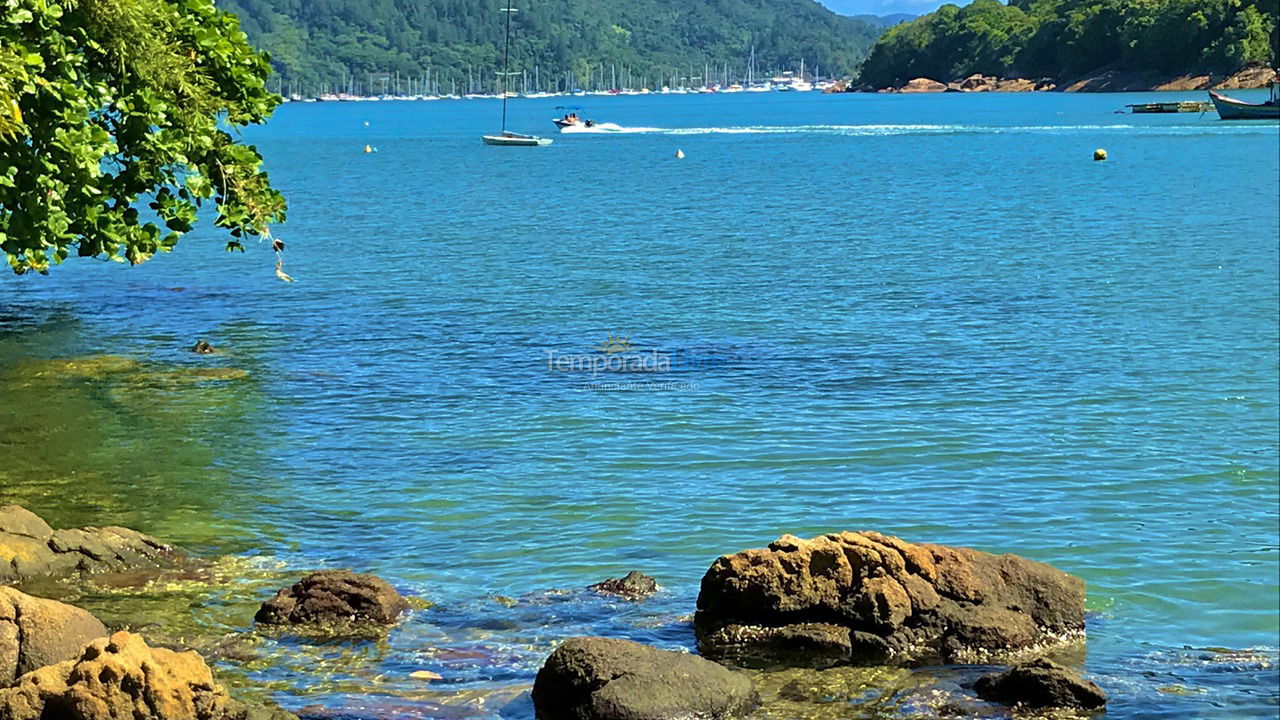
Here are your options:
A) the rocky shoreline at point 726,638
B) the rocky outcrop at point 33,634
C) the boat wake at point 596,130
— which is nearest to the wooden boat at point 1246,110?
the boat wake at point 596,130

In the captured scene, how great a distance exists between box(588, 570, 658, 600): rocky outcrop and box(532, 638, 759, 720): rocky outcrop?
10.8ft

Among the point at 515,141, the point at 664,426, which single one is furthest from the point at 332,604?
the point at 515,141

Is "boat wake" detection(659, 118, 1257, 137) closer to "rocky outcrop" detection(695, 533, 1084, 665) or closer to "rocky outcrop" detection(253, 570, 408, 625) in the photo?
"rocky outcrop" detection(695, 533, 1084, 665)

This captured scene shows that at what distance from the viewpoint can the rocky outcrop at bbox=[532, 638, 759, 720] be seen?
1245 cm

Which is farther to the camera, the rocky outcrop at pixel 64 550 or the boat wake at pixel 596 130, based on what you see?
the boat wake at pixel 596 130

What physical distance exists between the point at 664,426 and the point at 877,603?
12.1 m

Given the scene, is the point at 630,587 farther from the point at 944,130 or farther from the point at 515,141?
the point at 944,130

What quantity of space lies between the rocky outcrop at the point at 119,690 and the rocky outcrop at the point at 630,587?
5.37 m

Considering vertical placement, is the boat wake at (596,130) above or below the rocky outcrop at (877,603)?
below

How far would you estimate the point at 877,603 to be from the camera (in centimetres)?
1421

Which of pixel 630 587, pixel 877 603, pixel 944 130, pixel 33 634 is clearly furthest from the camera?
pixel 944 130

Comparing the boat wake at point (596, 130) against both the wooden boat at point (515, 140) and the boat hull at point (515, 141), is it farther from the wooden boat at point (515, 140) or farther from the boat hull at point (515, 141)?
the wooden boat at point (515, 140)

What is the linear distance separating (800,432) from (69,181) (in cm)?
1166

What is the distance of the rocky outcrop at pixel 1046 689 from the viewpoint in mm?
12734
